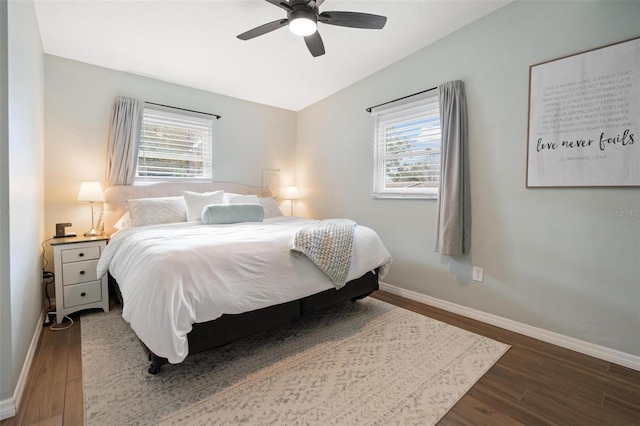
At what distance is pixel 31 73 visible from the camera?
2.12 meters

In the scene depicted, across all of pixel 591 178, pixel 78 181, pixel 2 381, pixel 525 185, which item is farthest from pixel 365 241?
pixel 78 181

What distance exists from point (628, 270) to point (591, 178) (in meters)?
0.64

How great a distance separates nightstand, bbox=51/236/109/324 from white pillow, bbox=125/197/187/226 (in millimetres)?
348

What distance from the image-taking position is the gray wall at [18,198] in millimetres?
1401

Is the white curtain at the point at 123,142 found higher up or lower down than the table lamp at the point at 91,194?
higher up

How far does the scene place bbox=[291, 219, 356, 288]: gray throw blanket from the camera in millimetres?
2092

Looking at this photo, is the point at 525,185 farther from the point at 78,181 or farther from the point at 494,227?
the point at 78,181

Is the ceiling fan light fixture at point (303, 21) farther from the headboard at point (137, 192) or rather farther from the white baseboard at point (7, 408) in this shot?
the white baseboard at point (7, 408)

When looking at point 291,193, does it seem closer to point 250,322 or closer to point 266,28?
point 266,28

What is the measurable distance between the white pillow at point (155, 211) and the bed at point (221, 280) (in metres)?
0.11

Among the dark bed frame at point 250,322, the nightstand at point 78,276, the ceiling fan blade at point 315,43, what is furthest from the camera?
the nightstand at point 78,276

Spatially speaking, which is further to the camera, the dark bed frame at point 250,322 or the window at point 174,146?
the window at point 174,146

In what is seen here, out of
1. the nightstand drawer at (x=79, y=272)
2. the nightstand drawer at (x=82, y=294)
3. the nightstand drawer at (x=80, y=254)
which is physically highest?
the nightstand drawer at (x=80, y=254)

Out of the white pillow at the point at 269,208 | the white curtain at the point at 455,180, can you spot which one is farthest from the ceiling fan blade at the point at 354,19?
the white pillow at the point at 269,208
